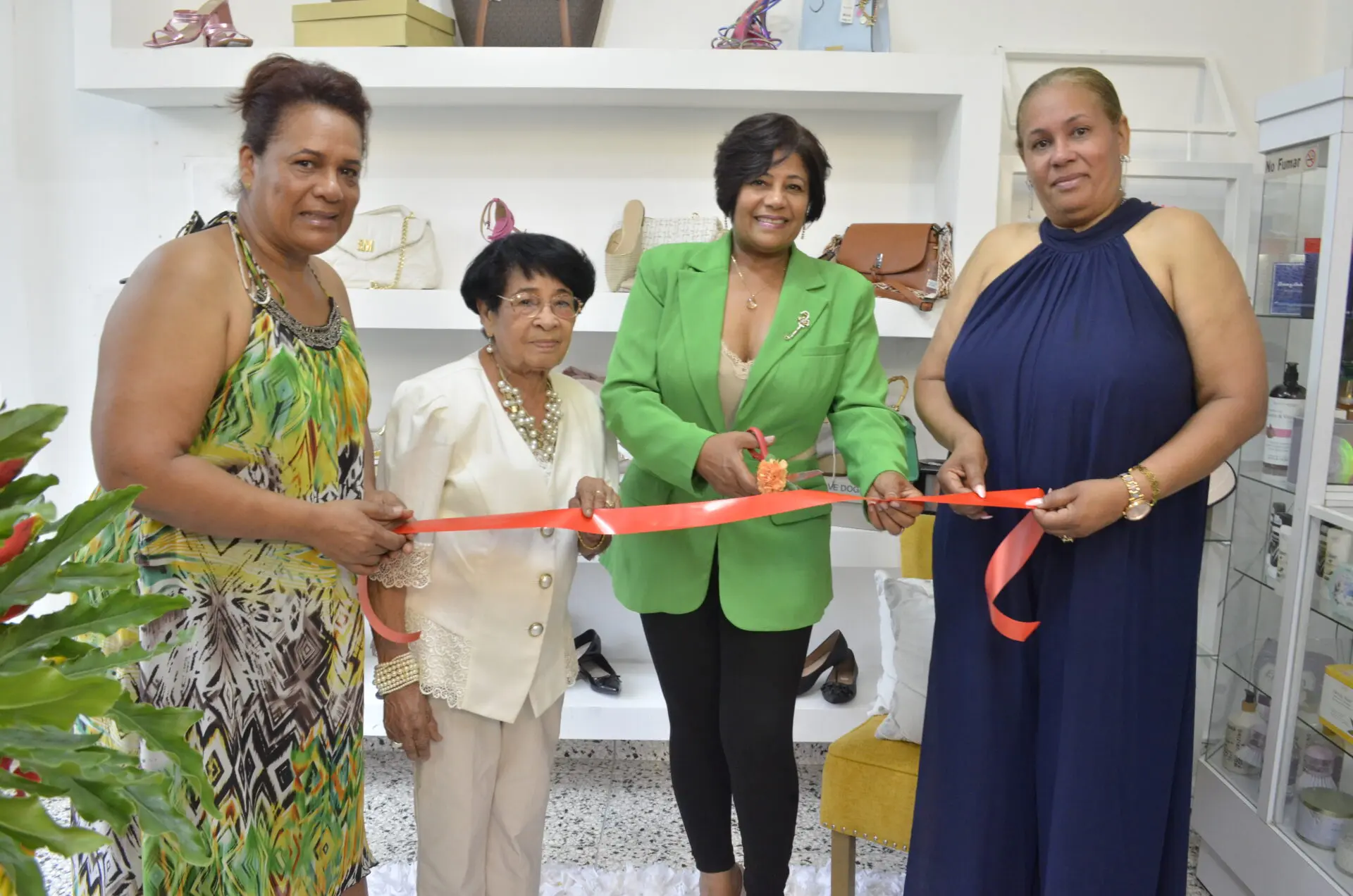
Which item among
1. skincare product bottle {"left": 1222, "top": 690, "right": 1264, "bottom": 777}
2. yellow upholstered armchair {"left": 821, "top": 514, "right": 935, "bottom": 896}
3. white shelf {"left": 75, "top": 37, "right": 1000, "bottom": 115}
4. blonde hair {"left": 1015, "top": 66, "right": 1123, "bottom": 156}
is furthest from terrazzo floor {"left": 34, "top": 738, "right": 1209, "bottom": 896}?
white shelf {"left": 75, "top": 37, "right": 1000, "bottom": 115}

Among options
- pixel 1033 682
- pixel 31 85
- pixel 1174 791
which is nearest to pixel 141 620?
pixel 1033 682

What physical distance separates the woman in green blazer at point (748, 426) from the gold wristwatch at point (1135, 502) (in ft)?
1.28

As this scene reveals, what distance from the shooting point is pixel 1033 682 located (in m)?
1.99

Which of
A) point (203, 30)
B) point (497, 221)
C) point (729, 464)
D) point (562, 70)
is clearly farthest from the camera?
point (497, 221)

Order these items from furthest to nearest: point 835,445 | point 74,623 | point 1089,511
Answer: point 835,445, point 1089,511, point 74,623

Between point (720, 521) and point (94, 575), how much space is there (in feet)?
4.22

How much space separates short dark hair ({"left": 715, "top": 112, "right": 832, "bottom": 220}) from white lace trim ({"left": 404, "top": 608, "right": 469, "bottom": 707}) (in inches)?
40.9

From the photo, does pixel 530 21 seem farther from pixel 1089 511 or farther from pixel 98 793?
pixel 98 793

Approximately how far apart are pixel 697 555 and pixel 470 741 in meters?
0.58

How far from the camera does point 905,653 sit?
261 cm

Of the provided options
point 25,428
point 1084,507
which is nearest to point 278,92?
point 25,428

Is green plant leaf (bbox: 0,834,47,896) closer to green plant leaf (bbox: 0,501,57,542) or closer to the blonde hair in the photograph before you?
green plant leaf (bbox: 0,501,57,542)

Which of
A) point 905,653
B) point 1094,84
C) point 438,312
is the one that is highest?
Result: point 1094,84

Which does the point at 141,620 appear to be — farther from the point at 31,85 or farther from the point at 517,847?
the point at 31,85
